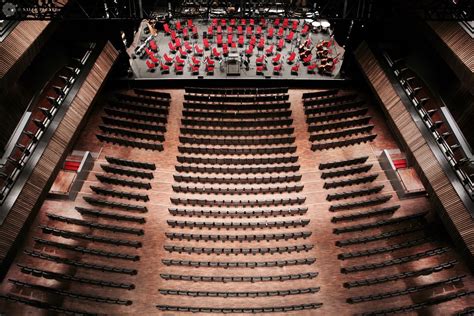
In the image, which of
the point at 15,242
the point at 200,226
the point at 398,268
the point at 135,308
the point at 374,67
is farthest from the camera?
the point at 374,67

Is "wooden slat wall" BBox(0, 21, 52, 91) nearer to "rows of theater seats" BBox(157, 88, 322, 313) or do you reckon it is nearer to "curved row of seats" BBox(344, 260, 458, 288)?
"rows of theater seats" BBox(157, 88, 322, 313)

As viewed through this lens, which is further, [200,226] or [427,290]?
[200,226]

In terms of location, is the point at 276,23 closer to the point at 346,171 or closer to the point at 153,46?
the point at 153,46

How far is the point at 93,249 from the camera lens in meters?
8.80

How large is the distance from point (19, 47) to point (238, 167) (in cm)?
540

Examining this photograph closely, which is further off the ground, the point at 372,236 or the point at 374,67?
the point at 374,67

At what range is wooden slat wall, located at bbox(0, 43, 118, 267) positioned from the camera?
725cm

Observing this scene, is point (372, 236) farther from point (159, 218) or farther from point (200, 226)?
point (159, 218)

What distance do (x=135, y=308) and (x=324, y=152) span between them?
593 centimetres

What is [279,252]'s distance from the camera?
29.1 feet

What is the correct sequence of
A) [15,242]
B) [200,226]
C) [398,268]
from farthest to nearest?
[200,226] < [398,268] < [15,242]

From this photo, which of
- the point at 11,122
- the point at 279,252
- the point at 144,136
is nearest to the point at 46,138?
the point at 11,122

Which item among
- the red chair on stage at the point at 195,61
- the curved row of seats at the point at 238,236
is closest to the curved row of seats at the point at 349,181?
the curved row of seats at the point at 238,236

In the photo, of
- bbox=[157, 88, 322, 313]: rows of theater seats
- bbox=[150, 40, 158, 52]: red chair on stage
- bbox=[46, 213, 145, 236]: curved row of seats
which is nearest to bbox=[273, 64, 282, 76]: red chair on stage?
bbox=[157, 88, 322, 313]: rows of theater seats
